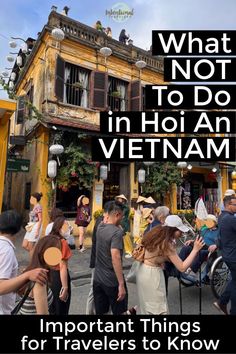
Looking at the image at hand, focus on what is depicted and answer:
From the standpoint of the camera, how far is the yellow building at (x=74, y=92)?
10789 millimetres

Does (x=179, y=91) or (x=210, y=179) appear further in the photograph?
(x=210, y=179)

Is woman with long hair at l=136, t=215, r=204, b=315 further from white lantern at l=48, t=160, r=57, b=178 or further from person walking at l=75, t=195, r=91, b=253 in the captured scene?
white lantern at l=48, t=160, r=57, b=178

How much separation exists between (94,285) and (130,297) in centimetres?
211

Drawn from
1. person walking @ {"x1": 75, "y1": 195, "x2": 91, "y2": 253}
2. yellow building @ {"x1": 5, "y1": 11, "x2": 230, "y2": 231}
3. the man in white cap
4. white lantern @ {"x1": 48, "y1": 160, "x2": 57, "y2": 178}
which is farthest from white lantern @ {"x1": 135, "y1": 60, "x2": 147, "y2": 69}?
the man in white cap

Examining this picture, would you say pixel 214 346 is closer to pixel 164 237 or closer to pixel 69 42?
pixel 164 237

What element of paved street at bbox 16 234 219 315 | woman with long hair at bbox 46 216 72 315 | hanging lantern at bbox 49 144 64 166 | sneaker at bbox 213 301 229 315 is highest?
hanging lantern at bbox 49 144 64 166

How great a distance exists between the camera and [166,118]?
19.7 ft

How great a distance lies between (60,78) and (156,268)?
9.57 metres

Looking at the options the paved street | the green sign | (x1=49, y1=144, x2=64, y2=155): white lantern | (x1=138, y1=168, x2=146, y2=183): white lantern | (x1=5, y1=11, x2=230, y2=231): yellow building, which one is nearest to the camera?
the paved street

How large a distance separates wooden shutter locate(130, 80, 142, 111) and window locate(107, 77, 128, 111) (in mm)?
281

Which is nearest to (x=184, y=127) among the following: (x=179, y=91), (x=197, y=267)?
(x=179, y=91)

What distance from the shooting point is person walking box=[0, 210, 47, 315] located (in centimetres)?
220

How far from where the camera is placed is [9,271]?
7.68 ft

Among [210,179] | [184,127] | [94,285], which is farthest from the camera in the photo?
[210,179]
